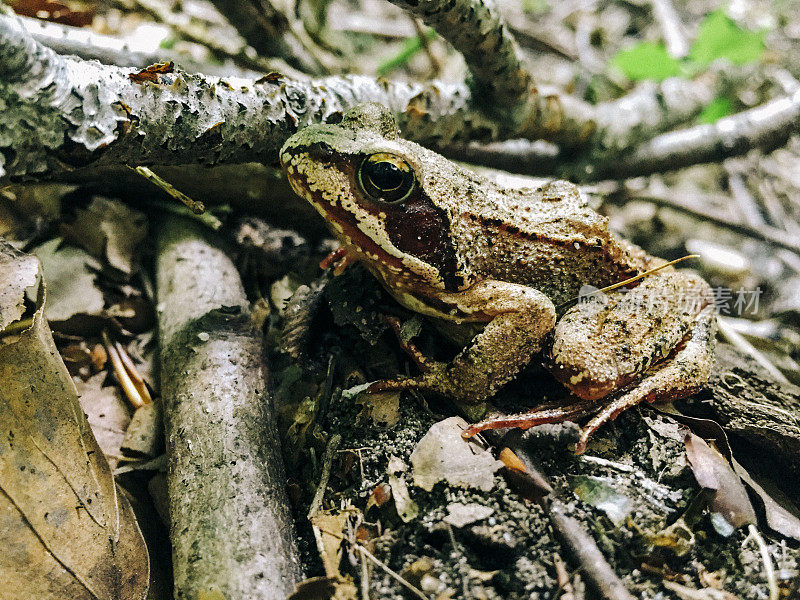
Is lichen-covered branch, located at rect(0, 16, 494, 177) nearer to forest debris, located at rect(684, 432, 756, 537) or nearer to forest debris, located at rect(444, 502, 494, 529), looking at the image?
forest debris, located at rect(444, 502, 494, 529)

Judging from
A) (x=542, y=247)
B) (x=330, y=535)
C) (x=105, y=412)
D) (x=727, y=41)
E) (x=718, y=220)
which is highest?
(x=727, y=41)

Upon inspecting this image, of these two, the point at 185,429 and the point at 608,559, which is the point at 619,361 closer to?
the point at 608,559

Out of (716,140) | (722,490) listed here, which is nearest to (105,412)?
(722,490)

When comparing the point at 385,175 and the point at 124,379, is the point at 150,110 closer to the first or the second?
the point at 385,175

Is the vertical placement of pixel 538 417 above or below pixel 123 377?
above

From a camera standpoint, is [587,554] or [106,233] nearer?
[587,554]

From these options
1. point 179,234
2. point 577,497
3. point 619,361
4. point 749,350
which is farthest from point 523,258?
point 179,234

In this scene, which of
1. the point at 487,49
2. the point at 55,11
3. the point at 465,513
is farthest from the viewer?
the point at 55,11
